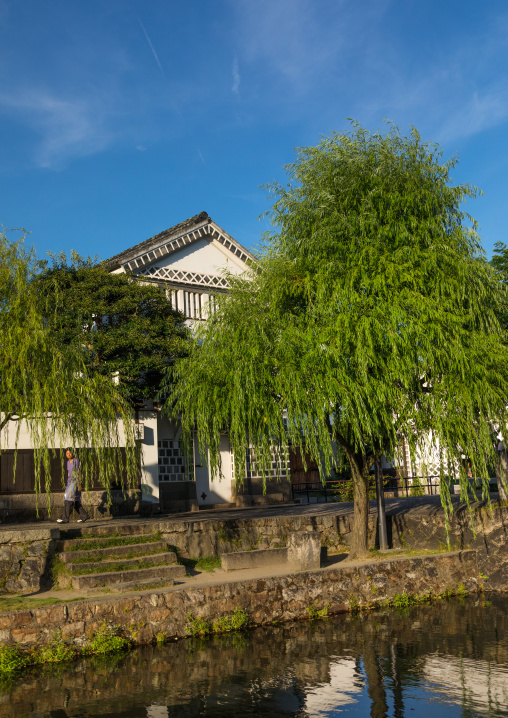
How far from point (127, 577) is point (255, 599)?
224 centimetres

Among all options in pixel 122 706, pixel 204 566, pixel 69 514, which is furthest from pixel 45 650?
pixel 69 514

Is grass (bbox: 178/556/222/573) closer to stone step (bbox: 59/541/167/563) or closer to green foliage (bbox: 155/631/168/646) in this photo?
stone step (bbox: 59/541/167/563)

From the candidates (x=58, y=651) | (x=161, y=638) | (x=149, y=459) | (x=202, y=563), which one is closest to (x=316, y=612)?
(x=202, y=563)

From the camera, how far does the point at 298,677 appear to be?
788 cm

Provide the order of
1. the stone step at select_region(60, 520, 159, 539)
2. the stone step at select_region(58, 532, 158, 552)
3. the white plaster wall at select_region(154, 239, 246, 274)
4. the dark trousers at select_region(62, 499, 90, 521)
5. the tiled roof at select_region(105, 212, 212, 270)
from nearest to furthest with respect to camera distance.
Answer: the stone step at select_region(58, 532, 158, 552) → the stone step at select_region(60, 520, 159, 539) → the dark trousers at select_region(62, 499, 90, 521) → the tiled roof at select_region(105, 212, 212, 270) → the white plaster wall at select_region(154, 239, 246, 274)

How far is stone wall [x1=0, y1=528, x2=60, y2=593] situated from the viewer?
10.9 m

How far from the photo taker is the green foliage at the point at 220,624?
10.1 meters

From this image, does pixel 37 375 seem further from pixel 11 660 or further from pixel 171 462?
pixel 171 462

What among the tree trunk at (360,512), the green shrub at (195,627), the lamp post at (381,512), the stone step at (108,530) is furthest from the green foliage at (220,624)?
the lamp post at (381,512)

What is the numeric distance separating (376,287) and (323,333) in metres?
1.35

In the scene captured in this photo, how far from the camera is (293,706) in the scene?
6.88 m

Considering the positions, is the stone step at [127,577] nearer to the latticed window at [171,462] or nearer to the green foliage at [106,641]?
the green foliage at [106,641]

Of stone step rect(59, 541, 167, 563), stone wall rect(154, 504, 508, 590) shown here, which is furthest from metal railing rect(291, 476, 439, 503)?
stone step rect(59, 541, 167, 563)

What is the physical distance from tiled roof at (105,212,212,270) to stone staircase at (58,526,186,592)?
9862 millimetres
